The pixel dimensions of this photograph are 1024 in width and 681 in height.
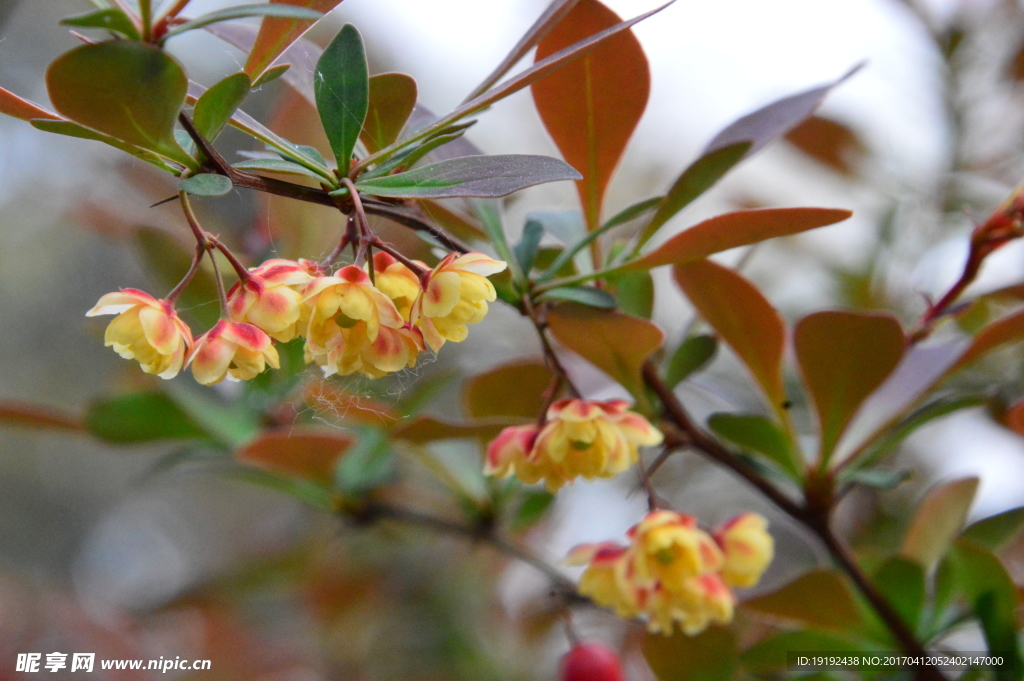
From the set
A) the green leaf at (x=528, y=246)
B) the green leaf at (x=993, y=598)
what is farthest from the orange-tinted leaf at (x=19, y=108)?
the green leaf at (x=993, y=598)

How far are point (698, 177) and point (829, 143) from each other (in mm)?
1230

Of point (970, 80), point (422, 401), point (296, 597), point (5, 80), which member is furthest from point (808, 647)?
point (5, 80)

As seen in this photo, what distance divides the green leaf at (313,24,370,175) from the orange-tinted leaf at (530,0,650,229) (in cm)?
28

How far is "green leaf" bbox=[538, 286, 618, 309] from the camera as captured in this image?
81cm

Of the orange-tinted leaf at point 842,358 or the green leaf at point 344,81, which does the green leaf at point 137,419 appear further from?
the orange-tinted leaf at point 842,358

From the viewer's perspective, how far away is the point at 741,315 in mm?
1014

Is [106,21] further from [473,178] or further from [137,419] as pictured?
[137,419]

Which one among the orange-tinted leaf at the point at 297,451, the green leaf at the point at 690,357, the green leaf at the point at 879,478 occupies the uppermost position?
the green leaf at the point at 690,357

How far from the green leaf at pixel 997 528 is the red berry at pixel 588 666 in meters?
0.62

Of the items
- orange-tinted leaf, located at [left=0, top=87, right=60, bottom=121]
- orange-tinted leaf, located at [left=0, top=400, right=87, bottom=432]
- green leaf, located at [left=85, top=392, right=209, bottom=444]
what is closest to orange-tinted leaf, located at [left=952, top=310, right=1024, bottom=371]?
orange-tinted leaf, located at [left=0, top=87, right=60, bottom=121]

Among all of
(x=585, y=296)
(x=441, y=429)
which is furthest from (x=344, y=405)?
(x=585, y=296)

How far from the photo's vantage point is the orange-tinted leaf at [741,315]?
96cm

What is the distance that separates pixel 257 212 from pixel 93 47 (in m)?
1.14

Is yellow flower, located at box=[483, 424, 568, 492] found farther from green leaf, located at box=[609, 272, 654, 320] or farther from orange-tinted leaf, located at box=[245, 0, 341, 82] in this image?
orange-tinted leaf, located at box=[245, 0, 341, 82]
